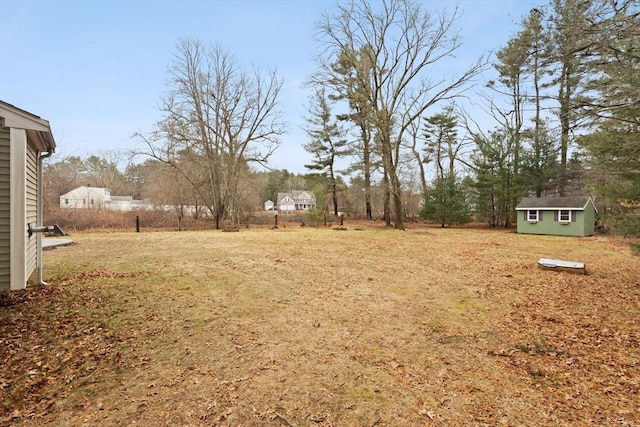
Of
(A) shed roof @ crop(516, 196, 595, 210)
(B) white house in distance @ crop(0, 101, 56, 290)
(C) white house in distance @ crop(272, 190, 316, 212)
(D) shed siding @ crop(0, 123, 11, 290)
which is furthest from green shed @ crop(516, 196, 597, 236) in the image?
(C) white house in distance @ crop(272, 190, 316, 212)

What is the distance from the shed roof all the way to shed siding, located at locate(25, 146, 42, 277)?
19895 mm

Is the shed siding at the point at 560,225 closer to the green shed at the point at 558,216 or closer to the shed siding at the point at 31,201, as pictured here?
the green shed at the point at 558,216

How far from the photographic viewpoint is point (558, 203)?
15.8 meters

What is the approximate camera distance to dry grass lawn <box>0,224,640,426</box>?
239 cm

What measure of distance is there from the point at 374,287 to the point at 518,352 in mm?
2721

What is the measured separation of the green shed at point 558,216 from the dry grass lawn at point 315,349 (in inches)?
420

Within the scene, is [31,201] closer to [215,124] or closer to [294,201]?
[215,124]

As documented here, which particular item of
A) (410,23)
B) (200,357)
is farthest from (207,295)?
(410,23)

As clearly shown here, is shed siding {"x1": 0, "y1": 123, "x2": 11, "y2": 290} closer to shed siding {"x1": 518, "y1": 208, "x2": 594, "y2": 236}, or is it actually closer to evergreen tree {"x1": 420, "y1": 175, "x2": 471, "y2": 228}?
shed siding {"x1": 518, "y1": 208, "x2": 594, "y2": 236}

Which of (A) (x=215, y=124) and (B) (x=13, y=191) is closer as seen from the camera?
(B) (x=13, y=191)

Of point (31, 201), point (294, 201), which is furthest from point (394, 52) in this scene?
point (294, 201)

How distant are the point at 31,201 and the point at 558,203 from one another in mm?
20237

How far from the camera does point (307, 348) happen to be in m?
3.40

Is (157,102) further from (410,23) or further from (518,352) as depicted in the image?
(518,352)
